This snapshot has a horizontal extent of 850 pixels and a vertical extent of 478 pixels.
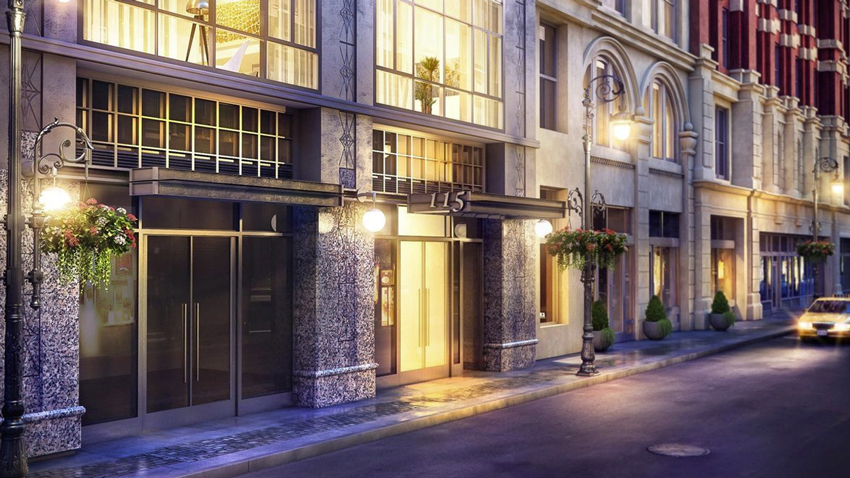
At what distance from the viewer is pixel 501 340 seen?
19.9 meters

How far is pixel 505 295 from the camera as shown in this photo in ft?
65.7

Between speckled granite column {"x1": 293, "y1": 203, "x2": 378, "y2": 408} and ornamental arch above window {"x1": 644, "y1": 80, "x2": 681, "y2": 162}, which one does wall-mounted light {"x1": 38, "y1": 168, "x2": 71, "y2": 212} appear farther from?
ornamental arch above window {"x1": 644, "y1": 80, "x2": 681, "y2": 162}

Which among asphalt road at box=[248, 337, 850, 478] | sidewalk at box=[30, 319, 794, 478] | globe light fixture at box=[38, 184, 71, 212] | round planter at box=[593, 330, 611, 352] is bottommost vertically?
asphalt road at box=[248, 337, 850, 478]

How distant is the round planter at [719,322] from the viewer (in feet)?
100

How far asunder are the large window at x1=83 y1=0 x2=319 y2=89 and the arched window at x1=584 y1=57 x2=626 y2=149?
12.0 meters

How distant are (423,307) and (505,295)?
7.80 ft

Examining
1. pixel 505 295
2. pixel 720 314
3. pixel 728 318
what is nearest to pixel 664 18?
pixel 720 314

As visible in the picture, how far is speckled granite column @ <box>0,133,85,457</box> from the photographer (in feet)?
36.7

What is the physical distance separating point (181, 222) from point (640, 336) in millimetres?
17833

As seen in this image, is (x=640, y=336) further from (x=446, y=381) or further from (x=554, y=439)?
(x=554, y=439)

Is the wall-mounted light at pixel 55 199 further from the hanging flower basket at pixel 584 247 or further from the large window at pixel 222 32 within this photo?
the hanging flower basket at pixel 584 247

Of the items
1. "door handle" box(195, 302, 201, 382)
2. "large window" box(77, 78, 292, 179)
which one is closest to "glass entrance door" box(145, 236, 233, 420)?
"door handle" box(195, 302, 201, 382)

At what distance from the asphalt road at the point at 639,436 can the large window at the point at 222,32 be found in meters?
6.40

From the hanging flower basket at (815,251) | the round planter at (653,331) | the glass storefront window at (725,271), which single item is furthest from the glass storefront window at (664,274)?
the hanging flower basket at (815,251)
